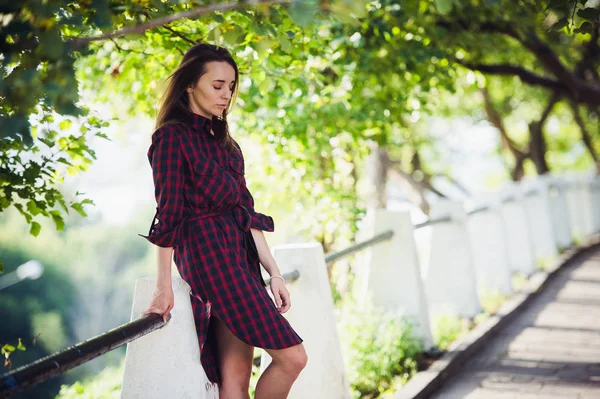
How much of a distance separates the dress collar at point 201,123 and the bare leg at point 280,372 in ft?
3.36

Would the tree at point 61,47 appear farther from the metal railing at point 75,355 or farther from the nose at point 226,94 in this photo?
the metal railing at point 75,355

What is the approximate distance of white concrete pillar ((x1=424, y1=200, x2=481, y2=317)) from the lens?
7.45 m

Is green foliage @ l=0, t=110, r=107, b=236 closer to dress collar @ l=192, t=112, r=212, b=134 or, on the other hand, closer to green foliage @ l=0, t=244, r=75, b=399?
dress collar @ l=192, t=112, r=212, b=134

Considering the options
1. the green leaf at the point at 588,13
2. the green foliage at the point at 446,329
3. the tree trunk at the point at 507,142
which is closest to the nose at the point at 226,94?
the green leaf at the point at 588,13

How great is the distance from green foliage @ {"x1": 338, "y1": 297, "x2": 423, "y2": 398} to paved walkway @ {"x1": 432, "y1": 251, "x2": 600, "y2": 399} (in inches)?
14.9

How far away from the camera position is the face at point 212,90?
10.5ft

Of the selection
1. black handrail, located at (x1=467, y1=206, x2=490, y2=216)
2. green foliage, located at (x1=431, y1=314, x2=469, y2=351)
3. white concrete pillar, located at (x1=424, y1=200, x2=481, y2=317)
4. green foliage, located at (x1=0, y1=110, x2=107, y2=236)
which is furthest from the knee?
black handrail, located at (x1=467, y1=206, x2=490, y2=216)

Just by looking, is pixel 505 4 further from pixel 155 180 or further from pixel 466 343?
pixel 155 180

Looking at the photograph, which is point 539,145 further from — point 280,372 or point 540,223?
point 280,372

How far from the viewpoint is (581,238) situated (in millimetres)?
15891

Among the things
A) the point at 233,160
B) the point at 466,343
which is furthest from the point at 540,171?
the point at 233,160

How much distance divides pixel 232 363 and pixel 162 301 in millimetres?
462

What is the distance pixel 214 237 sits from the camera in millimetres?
3033

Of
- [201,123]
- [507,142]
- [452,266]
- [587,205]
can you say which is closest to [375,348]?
[452,266]
